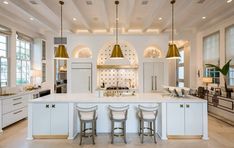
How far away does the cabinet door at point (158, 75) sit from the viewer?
766 cm

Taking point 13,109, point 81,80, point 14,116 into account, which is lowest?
point 14,116

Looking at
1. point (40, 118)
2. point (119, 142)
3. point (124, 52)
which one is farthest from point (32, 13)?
point (119, 142)

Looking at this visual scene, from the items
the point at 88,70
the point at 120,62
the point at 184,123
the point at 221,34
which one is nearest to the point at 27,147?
the point at 184,123

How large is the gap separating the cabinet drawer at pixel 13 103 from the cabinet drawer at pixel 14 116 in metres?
0.12

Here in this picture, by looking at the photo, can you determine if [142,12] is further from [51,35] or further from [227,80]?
[51,35]

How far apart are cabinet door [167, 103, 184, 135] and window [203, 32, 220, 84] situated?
3.66m

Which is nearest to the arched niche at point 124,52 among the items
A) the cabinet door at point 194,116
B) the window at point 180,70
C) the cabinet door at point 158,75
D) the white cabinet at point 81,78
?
the white cabinet at point 81,78

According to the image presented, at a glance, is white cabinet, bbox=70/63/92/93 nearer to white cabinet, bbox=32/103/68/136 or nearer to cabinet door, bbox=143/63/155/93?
cabinet door, bbox=143/63/155/93

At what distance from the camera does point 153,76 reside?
766 centimetres

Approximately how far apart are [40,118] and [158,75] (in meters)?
5.05

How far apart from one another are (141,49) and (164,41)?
3.47 ft

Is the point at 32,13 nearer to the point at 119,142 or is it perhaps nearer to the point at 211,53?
the point at 119,142

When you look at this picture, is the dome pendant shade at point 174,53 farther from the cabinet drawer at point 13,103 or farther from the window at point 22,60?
the window at point 22,60

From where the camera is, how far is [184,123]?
4270mm
